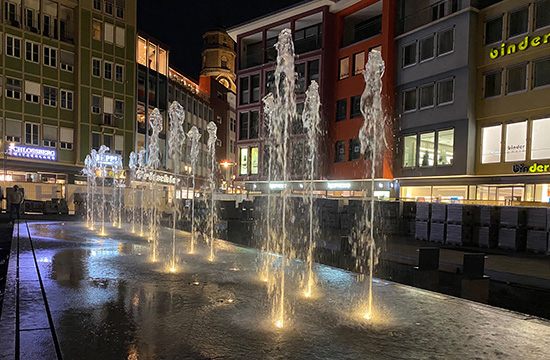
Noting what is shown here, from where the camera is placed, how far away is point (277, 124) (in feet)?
114

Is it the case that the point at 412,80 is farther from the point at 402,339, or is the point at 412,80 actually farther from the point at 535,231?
the point at 402,339

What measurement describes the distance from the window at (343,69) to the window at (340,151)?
4803 mm

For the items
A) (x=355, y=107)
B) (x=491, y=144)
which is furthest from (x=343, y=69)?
(x=491, y=144)

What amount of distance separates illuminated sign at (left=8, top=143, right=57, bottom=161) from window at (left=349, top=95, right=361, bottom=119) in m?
24.3

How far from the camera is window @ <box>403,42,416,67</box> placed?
82.1 ft

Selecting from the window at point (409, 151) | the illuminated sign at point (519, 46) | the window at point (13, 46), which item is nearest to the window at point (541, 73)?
the illuminated sign at point (519, 46)

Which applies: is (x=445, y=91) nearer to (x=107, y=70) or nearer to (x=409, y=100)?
(x=409, y=100)

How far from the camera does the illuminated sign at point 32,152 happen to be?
3066cm

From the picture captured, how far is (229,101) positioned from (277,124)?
1334 inches

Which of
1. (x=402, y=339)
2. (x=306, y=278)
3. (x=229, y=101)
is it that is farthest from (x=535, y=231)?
(x=229, y=101)

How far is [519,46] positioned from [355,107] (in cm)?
1074

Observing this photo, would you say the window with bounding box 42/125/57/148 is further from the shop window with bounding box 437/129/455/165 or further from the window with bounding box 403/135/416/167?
the shop window with bounding box 437/129/455/165

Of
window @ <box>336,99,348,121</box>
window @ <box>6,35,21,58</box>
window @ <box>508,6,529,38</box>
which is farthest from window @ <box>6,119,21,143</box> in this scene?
window @ <box>508,6,529,38</box>

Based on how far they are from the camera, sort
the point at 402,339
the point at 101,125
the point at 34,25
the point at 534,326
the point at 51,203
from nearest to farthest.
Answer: the point at 402,339, the point at 534,326, the point at 51,203, the point at 34,25, the point at 101,125
